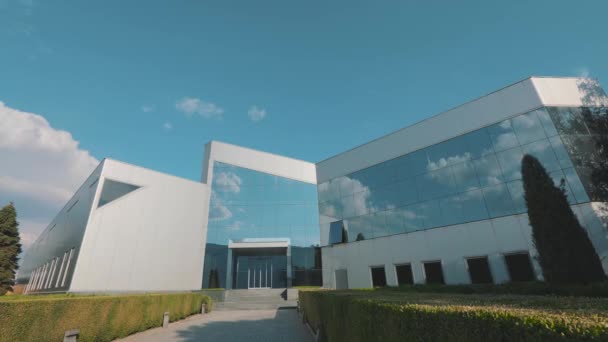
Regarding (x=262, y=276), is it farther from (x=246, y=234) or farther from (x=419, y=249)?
(x=419, y=249)

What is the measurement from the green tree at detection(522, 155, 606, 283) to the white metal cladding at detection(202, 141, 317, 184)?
839 inches

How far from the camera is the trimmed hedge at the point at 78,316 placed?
7492 millimetres

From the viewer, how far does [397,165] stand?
73.0 feet

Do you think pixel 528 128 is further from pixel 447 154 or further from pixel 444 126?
pixel 444 126

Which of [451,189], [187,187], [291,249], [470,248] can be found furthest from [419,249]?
[187,187]

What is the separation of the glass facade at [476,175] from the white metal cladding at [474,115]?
564 mm

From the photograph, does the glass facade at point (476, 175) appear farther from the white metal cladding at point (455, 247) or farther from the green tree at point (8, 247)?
the green tree at point (8, 247)

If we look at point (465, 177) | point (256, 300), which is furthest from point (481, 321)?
point (256, 300)

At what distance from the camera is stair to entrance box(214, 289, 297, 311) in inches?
944

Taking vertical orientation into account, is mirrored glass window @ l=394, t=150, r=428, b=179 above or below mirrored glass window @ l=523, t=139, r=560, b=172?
above

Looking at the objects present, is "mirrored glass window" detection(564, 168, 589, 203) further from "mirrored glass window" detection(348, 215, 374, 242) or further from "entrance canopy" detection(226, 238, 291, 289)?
"entrance canopy" detection(226, 238, 291, 289)

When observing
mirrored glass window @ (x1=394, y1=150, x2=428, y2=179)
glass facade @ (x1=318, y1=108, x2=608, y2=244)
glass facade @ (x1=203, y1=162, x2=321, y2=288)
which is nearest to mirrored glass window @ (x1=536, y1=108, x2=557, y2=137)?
glass facade @ (x1=318, y1=108, x2=608, y2=244)

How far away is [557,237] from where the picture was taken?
1178cm

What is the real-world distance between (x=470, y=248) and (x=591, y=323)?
58.1ft
